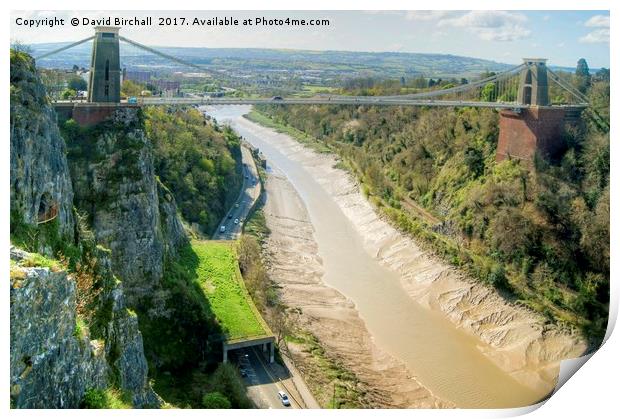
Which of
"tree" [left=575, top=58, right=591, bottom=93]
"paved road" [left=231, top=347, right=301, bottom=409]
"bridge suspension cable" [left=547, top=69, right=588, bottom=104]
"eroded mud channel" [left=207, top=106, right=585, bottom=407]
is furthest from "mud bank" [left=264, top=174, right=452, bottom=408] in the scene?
"tree" [left=575, top=58, right=591, bottom=93]

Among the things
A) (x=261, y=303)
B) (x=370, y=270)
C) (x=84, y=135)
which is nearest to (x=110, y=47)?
(x=84, y=135)

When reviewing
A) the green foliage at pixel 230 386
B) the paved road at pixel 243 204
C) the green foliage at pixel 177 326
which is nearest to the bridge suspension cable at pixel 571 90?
the paved road at pixel 243 204

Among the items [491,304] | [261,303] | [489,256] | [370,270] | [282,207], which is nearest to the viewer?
[261,303]

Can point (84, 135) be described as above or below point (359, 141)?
above

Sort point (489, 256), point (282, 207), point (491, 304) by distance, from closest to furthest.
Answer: point (491, 304), point (489, 256), point (282, 207)

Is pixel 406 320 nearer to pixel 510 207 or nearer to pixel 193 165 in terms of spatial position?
pixel 510 207

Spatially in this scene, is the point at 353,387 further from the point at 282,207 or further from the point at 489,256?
the point at 282,207
